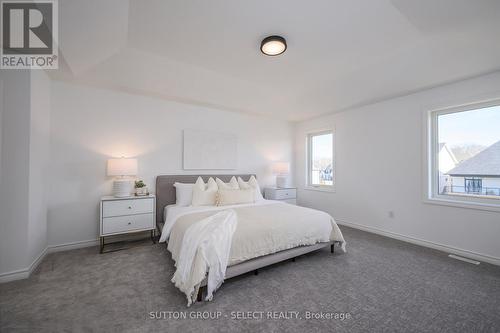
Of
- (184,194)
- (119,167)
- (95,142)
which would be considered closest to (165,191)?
(184,194)

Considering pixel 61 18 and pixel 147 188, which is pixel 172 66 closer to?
pixel 61 18

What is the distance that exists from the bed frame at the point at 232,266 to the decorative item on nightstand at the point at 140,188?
9.2 inches

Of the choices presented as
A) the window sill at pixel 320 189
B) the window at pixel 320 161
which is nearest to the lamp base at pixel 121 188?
the window sill at pixel 320 189

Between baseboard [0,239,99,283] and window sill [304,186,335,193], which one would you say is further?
window sill [304,186,335,193]

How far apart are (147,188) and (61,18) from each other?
95.9 inches

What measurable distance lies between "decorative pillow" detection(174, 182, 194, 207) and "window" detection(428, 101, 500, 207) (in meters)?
3.94

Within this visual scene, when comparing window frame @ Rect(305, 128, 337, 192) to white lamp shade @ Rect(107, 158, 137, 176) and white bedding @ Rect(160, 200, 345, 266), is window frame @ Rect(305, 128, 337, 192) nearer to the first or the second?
white bedding @ Rect(160, 200, 345, 266)

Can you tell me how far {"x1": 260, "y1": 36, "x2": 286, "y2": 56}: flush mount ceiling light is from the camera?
232cm

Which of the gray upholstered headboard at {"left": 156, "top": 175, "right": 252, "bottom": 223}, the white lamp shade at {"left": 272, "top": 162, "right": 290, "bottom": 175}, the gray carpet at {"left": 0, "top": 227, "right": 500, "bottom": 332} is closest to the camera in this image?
the gray carpet at {"left": 0, "top": 227, "right": 500, "bottom": 332}

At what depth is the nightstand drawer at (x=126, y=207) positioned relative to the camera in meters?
2.90

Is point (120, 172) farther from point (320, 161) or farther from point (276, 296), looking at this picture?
point (320, 161)

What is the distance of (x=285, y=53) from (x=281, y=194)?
9.76 ft

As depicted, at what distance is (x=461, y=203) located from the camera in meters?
2.93

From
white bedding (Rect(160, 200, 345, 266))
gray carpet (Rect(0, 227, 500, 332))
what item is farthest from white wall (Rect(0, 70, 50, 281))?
white bedding (Rect(160, 200, 345, 266))
